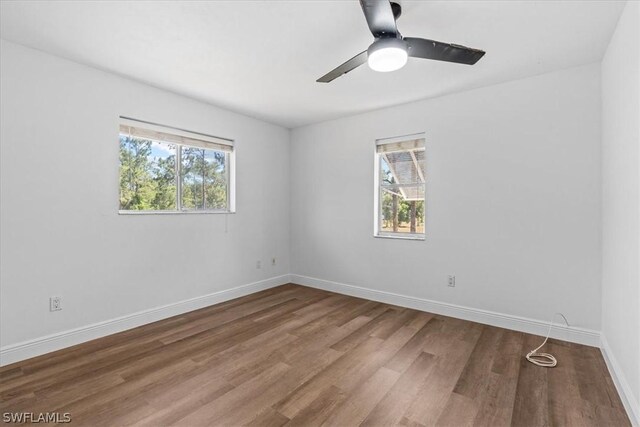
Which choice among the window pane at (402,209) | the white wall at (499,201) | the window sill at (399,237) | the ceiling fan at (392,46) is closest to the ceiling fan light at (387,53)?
the ceiling fan at (392,46)

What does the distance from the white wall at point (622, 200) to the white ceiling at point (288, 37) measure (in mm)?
273

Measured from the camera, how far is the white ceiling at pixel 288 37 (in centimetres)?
198

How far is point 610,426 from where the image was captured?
5.61 feet

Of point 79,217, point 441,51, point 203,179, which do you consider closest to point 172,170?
point 203,179

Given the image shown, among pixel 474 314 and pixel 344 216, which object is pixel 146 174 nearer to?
pixel 344 216

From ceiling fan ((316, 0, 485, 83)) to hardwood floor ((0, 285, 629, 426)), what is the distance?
7.04 ft

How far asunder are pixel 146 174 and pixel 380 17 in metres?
2.83

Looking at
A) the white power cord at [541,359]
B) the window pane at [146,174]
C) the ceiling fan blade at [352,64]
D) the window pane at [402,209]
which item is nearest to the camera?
the ceiling fan blade at [352,64]

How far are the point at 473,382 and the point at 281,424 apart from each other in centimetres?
137

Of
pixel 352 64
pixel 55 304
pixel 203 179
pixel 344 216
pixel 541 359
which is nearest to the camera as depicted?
pixel 352 64

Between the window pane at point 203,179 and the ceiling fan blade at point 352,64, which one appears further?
the window pane at point 203,179

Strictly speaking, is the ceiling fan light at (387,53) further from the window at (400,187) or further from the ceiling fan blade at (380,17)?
the window at (400,187)

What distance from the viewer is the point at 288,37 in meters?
2.30

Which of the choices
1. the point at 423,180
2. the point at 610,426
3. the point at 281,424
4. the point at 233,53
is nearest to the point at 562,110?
the point at 423,180
